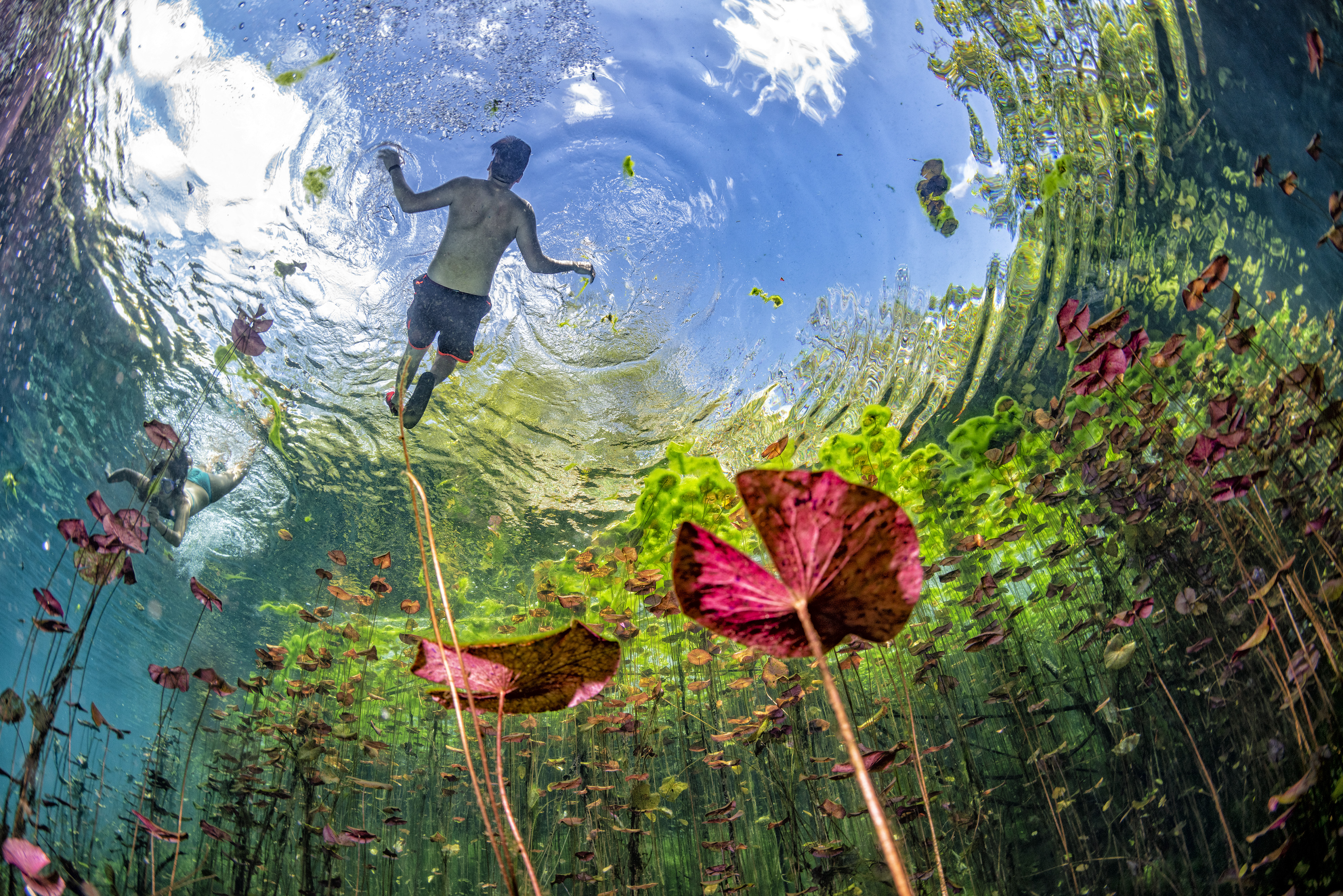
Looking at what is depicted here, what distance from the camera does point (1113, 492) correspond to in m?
6.18

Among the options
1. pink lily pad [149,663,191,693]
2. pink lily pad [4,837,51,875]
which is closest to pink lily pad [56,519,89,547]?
pink lily pad [149,663,191,693]

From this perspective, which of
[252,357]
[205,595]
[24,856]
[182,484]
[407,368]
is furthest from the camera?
[182,484]

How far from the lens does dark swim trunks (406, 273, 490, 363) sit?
6160mm

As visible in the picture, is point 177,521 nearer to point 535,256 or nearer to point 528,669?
point 535,256

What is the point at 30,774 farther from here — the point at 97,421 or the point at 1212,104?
the point at 1212,104

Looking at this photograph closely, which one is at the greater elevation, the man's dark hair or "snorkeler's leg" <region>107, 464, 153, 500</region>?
"snorkeler's leg" <region>107, 464, 153, 500</region>

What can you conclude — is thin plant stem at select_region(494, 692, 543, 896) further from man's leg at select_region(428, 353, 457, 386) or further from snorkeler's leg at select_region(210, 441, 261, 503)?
snorkeler's leg at select_region(210, 441, 261, 503)

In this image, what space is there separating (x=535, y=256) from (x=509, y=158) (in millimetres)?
1003

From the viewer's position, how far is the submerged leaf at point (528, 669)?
116 cm

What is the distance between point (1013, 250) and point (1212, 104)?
6.39ft

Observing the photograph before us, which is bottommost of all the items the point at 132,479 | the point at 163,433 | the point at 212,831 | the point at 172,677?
the point at 212,831

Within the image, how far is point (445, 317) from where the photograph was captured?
632 centimetres

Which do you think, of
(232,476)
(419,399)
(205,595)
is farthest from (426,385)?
(232,476)

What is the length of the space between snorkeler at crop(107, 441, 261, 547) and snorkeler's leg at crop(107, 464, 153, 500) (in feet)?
0.03
